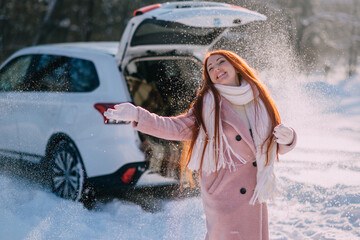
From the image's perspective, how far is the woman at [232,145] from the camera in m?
2.41

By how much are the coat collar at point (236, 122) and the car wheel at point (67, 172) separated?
85.6 inches

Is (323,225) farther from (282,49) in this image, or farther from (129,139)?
(282,49)

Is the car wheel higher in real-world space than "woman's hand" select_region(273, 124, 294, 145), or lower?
lower

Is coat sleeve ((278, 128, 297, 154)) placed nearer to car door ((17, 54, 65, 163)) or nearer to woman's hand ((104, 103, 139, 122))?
woman's hand ((104, 103, 139, 122))

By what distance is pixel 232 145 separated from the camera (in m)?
2.45

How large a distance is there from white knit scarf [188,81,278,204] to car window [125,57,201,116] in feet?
6.89

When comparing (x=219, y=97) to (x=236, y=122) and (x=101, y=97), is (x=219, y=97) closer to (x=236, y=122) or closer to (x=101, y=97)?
(x=236, y=122)

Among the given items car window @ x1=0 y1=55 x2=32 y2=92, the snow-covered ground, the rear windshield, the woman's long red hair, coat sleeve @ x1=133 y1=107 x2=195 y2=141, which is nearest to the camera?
coat sleeve @ x1=133 y1=107 x2=195 y2=141

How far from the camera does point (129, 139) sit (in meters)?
4.12

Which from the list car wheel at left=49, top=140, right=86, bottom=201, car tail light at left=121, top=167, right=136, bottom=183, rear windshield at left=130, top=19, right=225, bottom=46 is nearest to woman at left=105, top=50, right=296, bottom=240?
rear windshield at left=130, top=19, right=225, bottom=46

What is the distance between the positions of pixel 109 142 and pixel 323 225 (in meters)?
2.21

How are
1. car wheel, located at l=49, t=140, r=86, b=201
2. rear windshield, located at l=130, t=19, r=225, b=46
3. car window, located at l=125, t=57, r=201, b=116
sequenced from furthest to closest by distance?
car window, located at l=125, t=57, r=201, b=116
car wheel, located at l=49, t=140, r=86, b=201
rear windshield, located at l=130, t=19, r=225, b=46

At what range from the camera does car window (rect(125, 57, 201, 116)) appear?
4.71 m

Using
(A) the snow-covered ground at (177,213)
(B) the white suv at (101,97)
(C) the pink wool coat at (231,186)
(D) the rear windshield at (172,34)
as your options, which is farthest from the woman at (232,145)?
(D) the rear windshield at (172,34)
